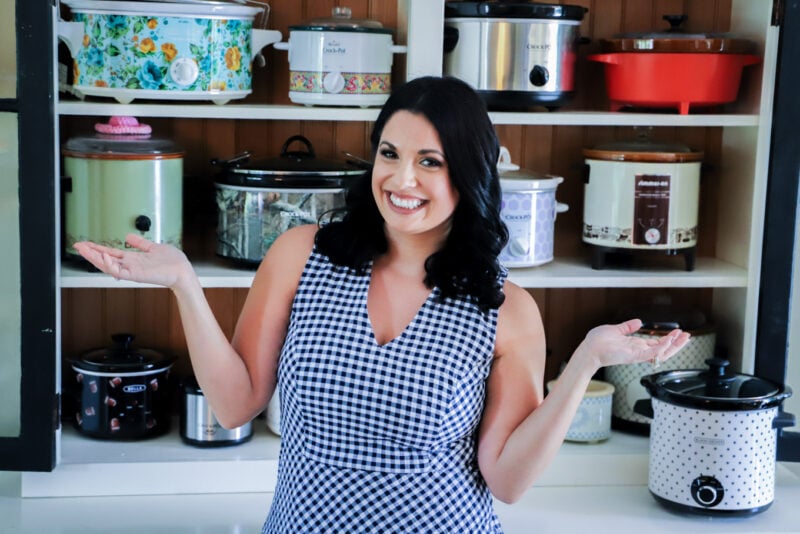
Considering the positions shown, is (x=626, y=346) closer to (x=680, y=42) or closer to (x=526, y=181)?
(x=526, y=181)

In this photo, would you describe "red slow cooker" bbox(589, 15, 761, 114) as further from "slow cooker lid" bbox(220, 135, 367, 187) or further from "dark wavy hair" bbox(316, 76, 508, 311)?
"dark wavy hair" bbox(316, 76, 508, 311)

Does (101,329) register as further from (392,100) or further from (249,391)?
(392,100)

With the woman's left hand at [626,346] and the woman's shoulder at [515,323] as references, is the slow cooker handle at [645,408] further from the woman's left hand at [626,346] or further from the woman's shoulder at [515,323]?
the woman's left hand at [626,346]

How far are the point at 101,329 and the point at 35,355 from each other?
375 mm

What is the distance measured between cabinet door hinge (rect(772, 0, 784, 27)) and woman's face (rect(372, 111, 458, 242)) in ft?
2.91

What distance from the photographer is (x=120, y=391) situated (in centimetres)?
215

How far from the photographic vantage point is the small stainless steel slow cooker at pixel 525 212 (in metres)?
2.15

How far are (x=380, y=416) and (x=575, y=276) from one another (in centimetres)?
79

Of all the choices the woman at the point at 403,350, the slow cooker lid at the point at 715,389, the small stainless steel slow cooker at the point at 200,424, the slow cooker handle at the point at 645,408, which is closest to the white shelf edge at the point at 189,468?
the small stainless steel slow cooker at the point at 200,424

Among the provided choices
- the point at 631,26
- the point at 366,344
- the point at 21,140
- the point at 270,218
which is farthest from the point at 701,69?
the point at 21,140

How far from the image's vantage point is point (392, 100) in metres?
1.48

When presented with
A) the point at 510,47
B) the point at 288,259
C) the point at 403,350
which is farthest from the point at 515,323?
the point at 510,47

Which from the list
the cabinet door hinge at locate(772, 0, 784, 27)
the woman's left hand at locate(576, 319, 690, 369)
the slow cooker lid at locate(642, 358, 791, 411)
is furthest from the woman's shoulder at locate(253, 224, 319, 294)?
the cabinet door hinge at locate(772, 0, 784, 27)

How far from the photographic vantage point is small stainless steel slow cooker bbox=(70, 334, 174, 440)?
2.15m
